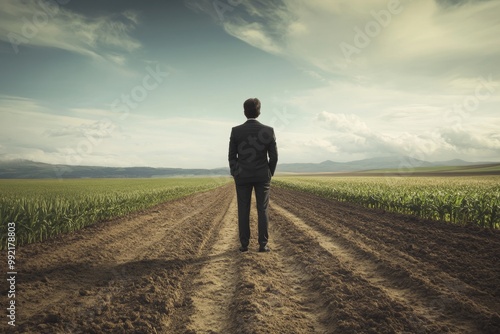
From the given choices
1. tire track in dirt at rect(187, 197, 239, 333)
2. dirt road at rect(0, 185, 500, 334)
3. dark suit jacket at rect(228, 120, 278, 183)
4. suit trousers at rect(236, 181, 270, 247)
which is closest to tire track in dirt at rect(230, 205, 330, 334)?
dirt road at rect(0, 185, 500, 334)

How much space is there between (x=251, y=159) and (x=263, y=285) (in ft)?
8.82

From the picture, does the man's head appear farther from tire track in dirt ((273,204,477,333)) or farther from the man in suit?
tire track in dirt ((273,204,477,333))

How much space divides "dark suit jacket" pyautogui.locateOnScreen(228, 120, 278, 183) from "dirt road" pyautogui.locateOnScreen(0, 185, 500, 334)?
72.2 inches

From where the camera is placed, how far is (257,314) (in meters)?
3.47

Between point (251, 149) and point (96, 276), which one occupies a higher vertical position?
point (251, 149)

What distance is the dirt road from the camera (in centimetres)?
328

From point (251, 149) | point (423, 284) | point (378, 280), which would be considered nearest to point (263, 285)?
point (378, 280)

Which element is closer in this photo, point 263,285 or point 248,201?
point 263,285

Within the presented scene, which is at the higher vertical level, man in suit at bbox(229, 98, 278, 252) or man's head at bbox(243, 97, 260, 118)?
man's head at bbox(243, 97, 260, 118)

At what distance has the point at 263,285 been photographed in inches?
177

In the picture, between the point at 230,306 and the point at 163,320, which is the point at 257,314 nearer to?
the point at 230,306

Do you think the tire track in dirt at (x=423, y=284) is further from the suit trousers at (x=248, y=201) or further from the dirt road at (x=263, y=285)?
the suit trousers at (x=248, y=201)

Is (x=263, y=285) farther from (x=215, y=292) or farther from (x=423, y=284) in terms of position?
(x=423, y=284)

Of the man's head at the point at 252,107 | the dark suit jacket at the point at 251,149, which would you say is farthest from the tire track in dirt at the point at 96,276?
the man's head at the point at 252,107
